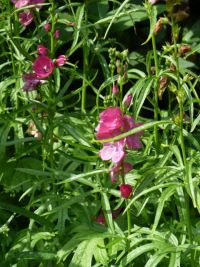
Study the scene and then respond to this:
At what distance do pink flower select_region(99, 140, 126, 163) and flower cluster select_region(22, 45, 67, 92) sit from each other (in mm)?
421

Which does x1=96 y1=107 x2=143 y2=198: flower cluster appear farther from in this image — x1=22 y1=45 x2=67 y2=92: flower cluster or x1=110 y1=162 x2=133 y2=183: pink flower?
x1=22 y1=45 x2=67 y2=92: flower cluster

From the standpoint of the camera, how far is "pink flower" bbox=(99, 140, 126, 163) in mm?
2016

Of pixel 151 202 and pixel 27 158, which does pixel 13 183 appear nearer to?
pixel 27 158

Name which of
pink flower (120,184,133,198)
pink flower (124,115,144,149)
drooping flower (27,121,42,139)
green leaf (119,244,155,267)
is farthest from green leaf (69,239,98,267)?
drooping flower (27,121,42,139)

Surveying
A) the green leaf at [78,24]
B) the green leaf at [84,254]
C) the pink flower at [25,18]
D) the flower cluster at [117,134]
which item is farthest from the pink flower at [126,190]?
the pink flower at [25,18]

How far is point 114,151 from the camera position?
2039 mm

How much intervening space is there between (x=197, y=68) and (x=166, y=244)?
6.20ft

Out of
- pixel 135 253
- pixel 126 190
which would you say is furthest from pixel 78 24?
pixel 135 253

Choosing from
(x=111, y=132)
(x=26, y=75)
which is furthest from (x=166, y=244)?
(x=26, y=75)

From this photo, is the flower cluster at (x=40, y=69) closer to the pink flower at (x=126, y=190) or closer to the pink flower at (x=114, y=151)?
the pink flower at (x=114, y=151)

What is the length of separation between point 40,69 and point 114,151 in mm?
507

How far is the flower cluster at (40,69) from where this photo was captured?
2379 mm

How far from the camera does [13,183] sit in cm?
271

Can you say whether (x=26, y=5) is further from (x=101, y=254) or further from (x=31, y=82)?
(x=101, y=254)
